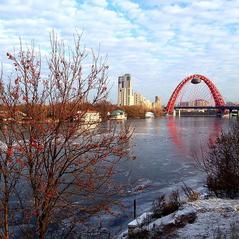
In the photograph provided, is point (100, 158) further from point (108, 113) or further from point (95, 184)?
point (108, 113)

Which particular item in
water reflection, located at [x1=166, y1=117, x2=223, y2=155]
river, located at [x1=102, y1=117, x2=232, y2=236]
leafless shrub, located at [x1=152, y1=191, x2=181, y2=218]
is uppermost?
leafless shrub, located at [x1=152, y1=191, x2=181, y2=218]

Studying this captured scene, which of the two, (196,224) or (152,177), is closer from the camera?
(196,224)

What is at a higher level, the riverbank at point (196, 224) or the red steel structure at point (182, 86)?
the red steel structure at point (182, 86)

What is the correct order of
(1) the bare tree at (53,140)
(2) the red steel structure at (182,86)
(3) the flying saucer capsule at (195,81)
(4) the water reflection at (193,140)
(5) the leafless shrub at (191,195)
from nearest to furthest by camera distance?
(1) the bare tree at (53,140) → (5) the leafless shrub at (191,195) → (4) the water reflection at (193,140) → (2) the red steel structure at (182,86) → (3) the flying saucer capsule at (195,81)

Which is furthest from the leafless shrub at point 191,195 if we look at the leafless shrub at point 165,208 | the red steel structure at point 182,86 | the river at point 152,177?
the red steel structure at point 182,86

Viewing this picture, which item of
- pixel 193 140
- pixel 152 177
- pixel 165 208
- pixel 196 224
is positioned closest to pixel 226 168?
pixel 165 208

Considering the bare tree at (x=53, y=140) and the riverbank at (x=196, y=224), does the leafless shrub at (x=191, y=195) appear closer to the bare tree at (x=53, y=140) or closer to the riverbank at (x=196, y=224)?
the riverbank at (x=196, y=224)

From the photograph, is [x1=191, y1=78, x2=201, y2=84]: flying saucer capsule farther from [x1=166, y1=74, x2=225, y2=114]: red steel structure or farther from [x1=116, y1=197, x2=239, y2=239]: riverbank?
[x1=116, y1=197, x2=239, y2=239]: riverbank

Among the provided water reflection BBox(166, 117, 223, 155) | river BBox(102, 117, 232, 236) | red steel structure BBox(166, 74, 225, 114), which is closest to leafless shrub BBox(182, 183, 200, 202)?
river BBox(102, 117, 232, 236)

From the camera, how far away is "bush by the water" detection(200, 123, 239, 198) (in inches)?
414

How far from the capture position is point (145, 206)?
11672 millimetres

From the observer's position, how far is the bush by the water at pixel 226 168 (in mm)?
10508

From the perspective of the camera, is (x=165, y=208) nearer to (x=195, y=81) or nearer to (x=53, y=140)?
(x=53, y=140)

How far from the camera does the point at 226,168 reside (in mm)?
11078
